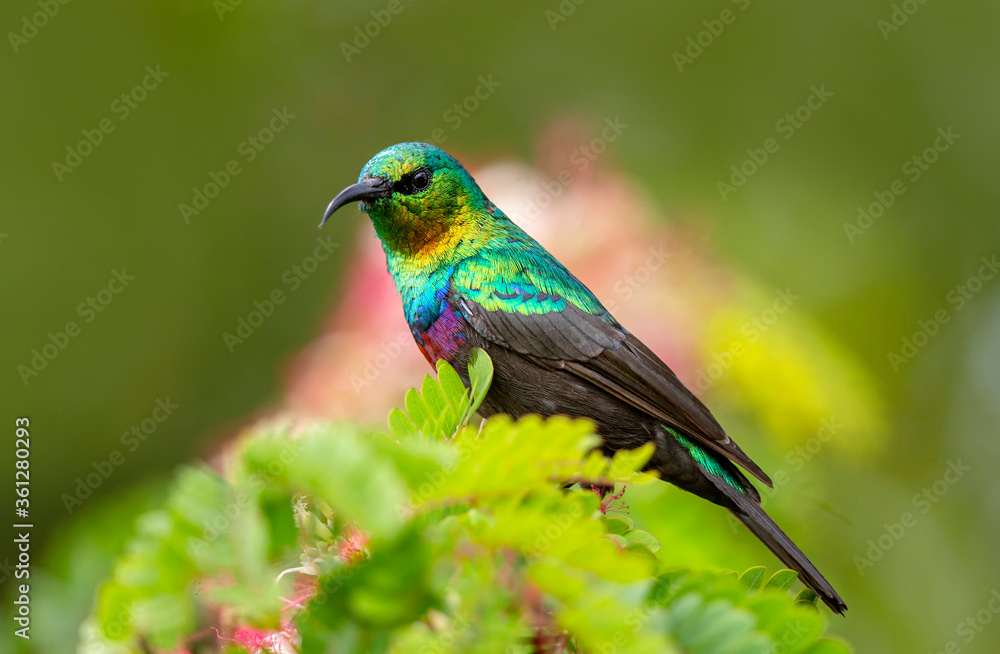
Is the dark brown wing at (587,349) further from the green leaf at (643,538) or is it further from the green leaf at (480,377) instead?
the green leaf at (643,538)

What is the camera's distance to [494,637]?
1.49 meters

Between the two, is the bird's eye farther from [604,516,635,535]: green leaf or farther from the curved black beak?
[604,516,635,535]: green leaf

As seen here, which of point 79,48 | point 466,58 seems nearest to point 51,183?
point 79,48

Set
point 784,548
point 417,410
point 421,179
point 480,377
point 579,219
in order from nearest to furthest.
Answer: point 417,410
point 480,377
point 784,548
point 421,179
point 579,219

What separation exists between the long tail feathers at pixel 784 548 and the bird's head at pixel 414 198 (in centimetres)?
145

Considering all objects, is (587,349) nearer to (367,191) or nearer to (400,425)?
(367,191)

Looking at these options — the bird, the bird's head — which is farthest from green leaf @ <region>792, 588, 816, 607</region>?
the bird's head

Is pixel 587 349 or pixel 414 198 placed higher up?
pixel 414 198

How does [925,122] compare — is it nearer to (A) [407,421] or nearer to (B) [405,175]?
(B) [405,175]

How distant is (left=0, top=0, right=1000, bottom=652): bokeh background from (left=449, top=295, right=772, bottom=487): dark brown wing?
73 cm

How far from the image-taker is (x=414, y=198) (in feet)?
11.8

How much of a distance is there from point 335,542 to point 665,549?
146 centimetres

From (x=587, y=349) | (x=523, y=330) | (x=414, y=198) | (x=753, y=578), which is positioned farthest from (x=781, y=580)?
(x=414, y=198)

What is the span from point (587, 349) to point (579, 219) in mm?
1236
